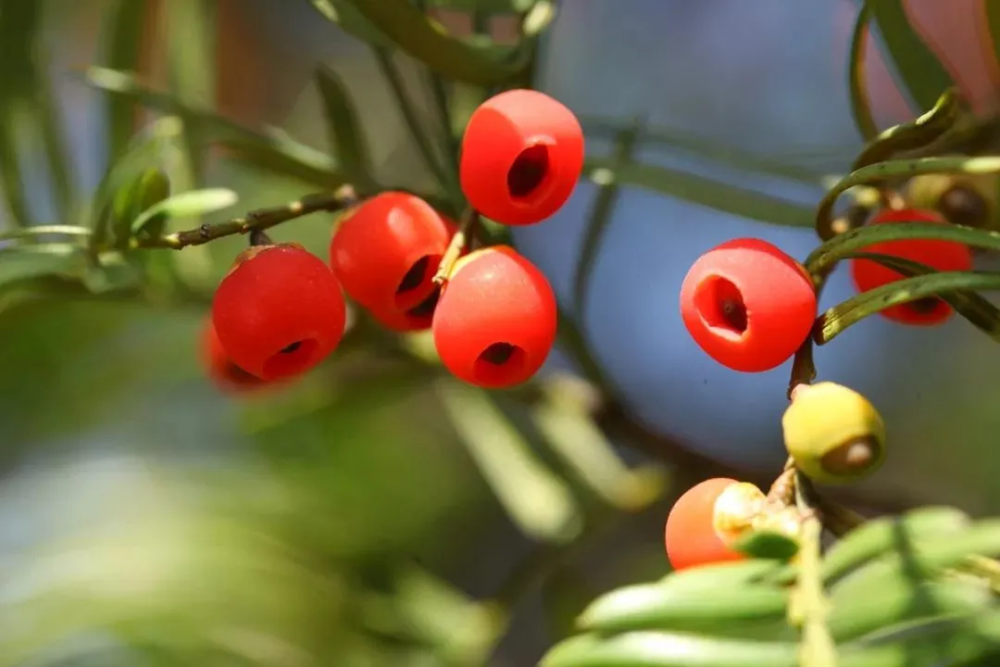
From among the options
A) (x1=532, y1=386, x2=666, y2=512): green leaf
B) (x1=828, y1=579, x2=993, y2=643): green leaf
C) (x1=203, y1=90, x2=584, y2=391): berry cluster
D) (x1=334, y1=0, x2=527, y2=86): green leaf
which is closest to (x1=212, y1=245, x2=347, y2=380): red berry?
(x1=203, y1=90, x2=584, y2=391): berry cluster

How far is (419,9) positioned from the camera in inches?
17.5

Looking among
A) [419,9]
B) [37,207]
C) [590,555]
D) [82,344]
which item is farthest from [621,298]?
[419,9]

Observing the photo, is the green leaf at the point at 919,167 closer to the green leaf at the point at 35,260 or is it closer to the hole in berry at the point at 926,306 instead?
the hole in berry at the point at 926,306

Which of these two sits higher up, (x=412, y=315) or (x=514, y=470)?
(x=514, y=470)

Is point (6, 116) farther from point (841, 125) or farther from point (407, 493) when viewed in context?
point (841, 125)

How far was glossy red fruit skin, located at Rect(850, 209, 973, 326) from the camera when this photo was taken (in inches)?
16.3

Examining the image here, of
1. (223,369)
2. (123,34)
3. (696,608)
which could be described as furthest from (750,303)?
(123,34)

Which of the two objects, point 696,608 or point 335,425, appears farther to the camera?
point 335,425

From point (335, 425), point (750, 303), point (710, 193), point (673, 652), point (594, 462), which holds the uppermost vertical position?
point (335, 425)

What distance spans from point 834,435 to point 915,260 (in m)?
0.13

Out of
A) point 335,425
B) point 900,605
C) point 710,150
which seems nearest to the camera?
point 900,605

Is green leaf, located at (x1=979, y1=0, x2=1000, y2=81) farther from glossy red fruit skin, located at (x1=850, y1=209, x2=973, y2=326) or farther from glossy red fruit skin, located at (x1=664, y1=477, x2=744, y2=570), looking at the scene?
glossy red fruit skin, located at (x1=664, y1=477, x2=744, y2=570)

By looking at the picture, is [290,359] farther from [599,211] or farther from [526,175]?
[599,211]

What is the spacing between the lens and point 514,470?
2.62 feet
